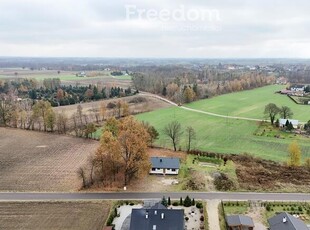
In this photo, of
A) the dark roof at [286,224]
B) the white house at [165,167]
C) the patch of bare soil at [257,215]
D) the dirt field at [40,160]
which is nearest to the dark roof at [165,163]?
the white house at [165,167]

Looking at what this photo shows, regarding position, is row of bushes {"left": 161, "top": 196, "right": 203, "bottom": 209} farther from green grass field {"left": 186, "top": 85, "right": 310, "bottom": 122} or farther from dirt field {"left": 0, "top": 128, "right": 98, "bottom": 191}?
green grass field {"left": 186, "top": 85, "right": 310, "bottom": 122}

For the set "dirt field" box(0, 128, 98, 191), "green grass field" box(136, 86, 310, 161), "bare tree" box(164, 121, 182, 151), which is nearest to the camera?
"dirt field" box(0, 128, 98, 191)

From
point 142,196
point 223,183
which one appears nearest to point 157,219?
point 142,196

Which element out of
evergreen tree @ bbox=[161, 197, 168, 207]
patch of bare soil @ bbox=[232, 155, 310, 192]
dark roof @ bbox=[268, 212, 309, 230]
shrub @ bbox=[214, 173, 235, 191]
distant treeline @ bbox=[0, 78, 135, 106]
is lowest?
patch of bare soil @ bbox=[232, 155, 310, 192]

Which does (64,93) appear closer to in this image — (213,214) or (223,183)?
(223,183)

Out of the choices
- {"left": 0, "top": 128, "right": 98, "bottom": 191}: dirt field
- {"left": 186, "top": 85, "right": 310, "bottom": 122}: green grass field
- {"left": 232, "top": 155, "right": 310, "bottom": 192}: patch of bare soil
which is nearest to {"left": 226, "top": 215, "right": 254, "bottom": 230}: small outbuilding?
{"left": 232, "top": 155, "right": 310, "bottom": 192}: patch of bare soil

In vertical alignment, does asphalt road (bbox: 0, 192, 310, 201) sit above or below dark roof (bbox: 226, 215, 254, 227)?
below
